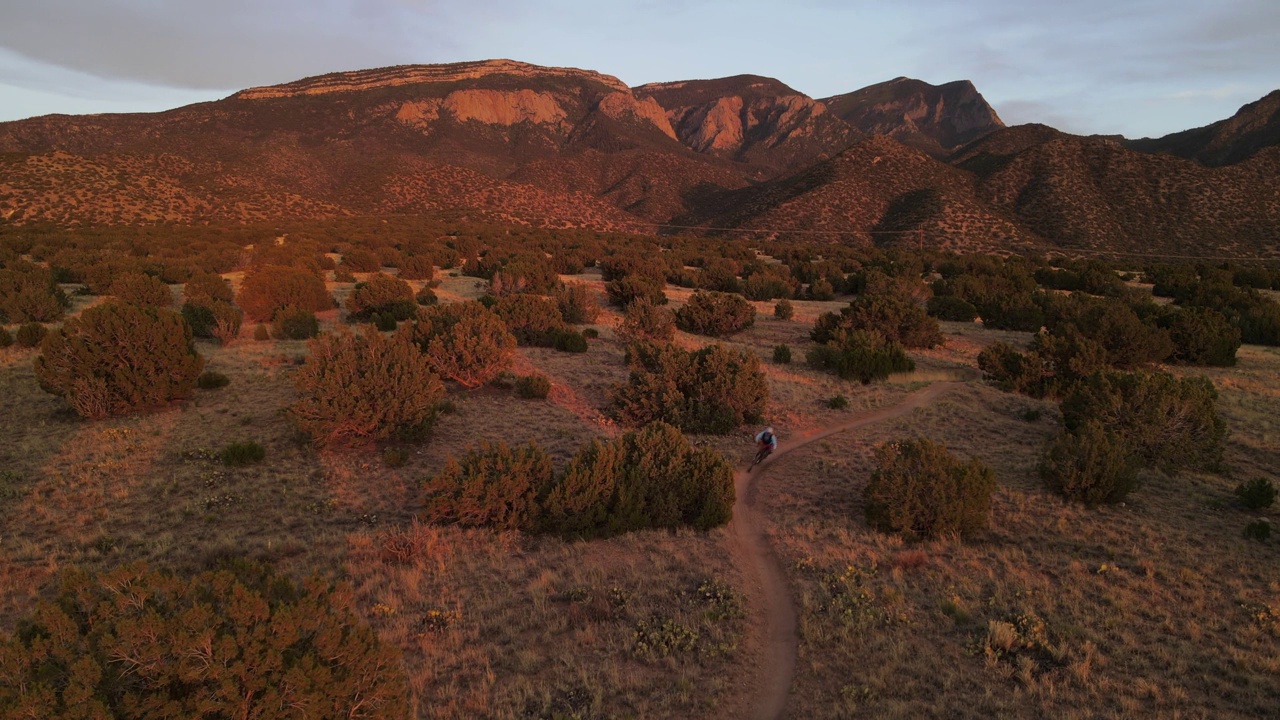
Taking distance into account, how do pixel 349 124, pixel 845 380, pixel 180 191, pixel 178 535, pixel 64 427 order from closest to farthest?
pixel 178 535
pixel 64 427
pixel 845 380
pixel 180 191
pixel 349 124

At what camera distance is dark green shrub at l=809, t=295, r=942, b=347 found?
20.0m

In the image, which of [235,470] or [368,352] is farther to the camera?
[368,352]

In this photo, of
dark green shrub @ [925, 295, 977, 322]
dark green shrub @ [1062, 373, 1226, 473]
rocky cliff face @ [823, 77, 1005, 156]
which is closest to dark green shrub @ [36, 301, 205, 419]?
dark green shrub @ [1062, 373, 1226, 473]

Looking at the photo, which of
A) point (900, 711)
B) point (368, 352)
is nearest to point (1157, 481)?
point (900, 711)

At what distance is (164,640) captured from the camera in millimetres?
3502

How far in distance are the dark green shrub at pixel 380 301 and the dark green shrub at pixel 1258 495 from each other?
20796 millimetres

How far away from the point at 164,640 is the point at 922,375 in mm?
17636

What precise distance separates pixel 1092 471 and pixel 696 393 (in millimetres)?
7390

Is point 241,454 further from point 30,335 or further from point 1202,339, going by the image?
point 1202,339

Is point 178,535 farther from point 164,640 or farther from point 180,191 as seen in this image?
point 180,191

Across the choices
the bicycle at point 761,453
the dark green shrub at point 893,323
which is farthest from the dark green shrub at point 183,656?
the dark green shrub at point 893,323

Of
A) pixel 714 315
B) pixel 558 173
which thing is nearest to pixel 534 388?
pixel 714 315

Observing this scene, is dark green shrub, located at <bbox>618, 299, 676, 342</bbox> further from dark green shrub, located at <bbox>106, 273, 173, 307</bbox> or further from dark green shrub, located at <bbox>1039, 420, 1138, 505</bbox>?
dark green shrub, located at <bbox>106, 273, 173, 307</bbox>

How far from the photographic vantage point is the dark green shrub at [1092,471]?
9.22 m
